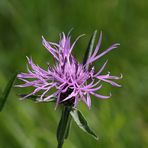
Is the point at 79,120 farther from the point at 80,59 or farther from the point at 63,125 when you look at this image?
the point at 80,59

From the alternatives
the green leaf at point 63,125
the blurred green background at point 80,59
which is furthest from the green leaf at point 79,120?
the blurred green background at point 80,59

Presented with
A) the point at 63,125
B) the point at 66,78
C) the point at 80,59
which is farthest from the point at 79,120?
the point at 80,59

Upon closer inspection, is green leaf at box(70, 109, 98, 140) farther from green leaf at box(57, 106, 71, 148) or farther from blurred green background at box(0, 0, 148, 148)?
blurred green background at box(0, 0, 148, 148)

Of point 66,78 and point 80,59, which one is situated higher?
point 80,59

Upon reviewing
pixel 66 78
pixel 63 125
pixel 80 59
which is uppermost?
pixel 80 59

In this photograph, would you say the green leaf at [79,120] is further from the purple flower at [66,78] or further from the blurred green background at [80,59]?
the blurred green background at [80,59]

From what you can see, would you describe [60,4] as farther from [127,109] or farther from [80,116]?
[80,116]

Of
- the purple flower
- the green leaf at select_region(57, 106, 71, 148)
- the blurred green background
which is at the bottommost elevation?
the green leaf at select_region(57, 106, 71, 148)

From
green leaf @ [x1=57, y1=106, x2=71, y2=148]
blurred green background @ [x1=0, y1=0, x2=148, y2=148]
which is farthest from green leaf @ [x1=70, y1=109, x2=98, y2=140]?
blurred green background @ [x1=0, y1=0, x2=148, y2=148]
